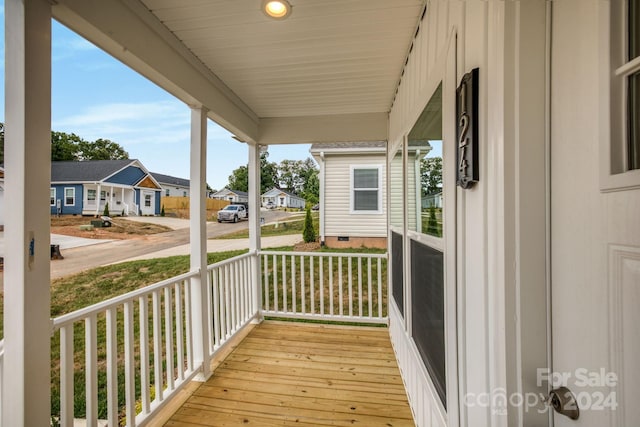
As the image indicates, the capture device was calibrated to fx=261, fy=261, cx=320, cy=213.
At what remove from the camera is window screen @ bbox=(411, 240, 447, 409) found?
1314 mm

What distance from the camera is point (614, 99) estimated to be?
21.5 inches

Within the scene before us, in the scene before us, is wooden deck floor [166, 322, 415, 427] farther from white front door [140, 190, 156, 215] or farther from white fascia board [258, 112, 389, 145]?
white fascia board [258, 112, 389, 145]

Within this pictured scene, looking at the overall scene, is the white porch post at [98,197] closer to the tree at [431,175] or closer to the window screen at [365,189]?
the tree at [431,175]

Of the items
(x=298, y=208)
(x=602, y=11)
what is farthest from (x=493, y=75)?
(x=298, y=208)

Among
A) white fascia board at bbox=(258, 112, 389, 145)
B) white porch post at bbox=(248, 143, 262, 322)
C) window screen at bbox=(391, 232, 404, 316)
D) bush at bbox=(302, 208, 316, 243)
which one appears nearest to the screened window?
window screen at bbox=(391, 232, 404, 316)

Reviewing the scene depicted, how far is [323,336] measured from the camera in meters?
3.19

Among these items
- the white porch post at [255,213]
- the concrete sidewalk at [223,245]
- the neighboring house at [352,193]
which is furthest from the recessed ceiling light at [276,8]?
the neighboring house at [352,193]

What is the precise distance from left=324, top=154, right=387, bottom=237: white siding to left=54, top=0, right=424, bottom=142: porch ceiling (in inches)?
141

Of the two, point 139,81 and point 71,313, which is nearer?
point 71,313

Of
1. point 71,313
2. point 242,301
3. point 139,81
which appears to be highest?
point 139,81

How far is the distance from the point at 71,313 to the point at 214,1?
1.92 metres

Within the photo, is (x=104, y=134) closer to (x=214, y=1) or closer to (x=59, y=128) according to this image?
(x=59, y=128)

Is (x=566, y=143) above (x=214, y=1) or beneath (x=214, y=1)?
beneath

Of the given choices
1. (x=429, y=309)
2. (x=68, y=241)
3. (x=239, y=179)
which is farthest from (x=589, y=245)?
(x=239, y=179)
